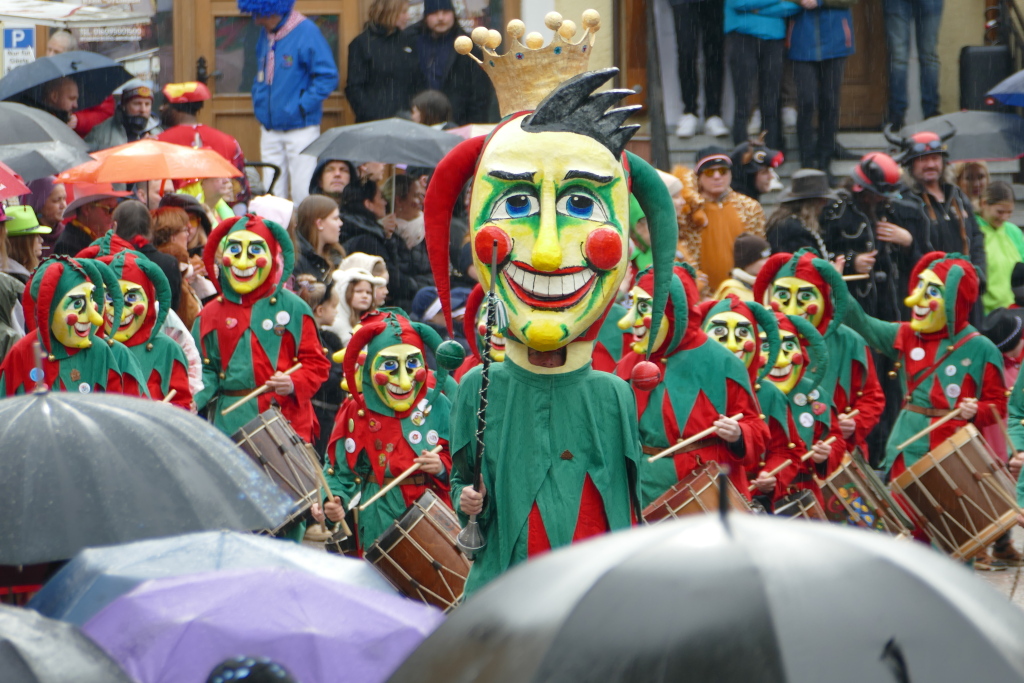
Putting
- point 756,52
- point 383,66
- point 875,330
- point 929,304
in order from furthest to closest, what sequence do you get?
point 383,66
point 756,52
point 875,330
point 929,304

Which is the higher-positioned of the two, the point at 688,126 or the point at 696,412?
the point at 688,126

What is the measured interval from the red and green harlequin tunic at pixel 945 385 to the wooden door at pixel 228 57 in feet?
20.7

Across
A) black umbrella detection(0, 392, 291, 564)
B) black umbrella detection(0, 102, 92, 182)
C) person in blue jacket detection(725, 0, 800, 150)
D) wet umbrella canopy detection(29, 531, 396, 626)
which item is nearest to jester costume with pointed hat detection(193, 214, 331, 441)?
black umbrella detection(0, 102, 92, 182)

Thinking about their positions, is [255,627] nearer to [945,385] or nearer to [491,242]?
[491,242]

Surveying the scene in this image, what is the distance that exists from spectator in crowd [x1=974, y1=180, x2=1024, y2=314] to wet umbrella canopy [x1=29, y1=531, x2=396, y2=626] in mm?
8646

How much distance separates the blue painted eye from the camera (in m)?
5.21

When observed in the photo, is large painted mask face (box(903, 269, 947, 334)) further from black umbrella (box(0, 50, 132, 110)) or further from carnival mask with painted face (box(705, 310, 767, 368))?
black umbrella (box(0, 50, 132, 110))

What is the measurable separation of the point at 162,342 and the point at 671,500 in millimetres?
3246

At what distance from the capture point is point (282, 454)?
25.7 ft

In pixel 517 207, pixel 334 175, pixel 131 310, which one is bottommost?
pixel 131 310

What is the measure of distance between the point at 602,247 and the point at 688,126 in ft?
26.2

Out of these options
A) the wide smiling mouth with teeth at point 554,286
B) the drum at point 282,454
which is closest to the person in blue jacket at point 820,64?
the drum at point 282,454

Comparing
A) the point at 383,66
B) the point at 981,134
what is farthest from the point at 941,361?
the point at 383,66

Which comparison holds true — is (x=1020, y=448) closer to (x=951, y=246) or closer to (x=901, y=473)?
(x=901, y=473)
